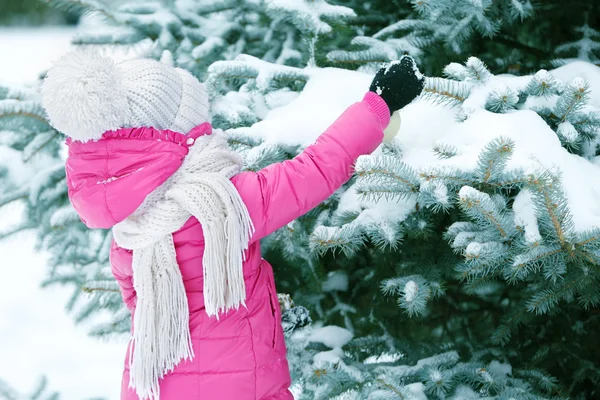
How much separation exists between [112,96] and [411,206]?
79cm

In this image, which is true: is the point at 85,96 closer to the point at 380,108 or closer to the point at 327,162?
the point at 327,162

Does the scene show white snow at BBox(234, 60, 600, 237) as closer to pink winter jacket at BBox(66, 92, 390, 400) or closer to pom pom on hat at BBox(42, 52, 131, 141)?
pink winter jacket at BBox(66, 92, 390, 400)

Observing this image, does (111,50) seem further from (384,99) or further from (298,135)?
(384,99)

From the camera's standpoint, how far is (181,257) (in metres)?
1.50

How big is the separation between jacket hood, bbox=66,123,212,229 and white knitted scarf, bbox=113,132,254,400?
0.05 m

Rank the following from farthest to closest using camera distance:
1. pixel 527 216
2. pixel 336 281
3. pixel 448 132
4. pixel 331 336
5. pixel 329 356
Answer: pixel 336 281
pixel 331 336
pixel 329 356
pixel 448 132
pixel 527 216

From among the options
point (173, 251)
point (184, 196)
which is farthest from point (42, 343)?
point (184, 196)

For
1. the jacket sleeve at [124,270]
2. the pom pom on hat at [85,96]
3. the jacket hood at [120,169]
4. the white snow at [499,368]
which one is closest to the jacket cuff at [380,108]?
the jacket hood at [120,169]

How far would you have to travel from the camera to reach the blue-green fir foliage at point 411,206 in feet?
4.34

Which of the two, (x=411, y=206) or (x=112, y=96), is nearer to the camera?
(x=112, y=96)

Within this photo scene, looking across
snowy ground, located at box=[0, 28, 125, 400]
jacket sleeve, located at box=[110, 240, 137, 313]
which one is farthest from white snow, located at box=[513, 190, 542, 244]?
snowy ground, located at box=[0, 28, 125, 400]

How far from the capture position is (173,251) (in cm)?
146

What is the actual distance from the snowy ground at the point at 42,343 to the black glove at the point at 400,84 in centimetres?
283

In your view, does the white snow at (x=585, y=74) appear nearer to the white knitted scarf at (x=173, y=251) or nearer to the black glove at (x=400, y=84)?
the black glove at (x=400, y=84)
